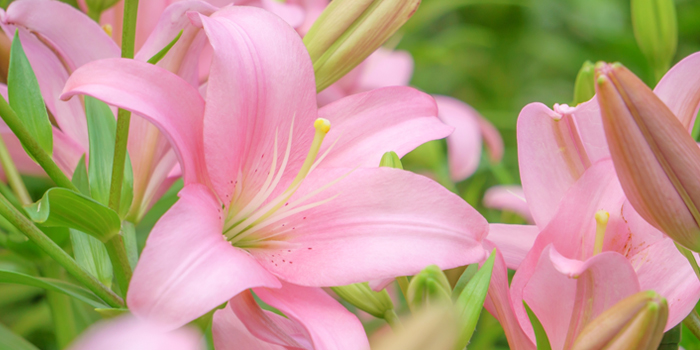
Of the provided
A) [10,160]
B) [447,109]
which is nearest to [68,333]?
[10,160]

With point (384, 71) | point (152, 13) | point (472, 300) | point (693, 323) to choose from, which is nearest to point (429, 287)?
point (472, 300)

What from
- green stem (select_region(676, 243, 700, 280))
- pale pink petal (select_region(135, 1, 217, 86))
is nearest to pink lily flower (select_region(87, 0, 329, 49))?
pale pink petal (select_region(135, 1, 217, 86))

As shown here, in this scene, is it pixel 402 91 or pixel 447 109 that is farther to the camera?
pixel 447 109

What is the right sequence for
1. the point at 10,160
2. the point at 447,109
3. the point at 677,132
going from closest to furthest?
the point at 677,132
the point at 10,160
the point at 447,109

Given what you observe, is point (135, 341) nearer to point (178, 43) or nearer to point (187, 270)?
point (187, 270)

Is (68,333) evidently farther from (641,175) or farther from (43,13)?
(641,175)

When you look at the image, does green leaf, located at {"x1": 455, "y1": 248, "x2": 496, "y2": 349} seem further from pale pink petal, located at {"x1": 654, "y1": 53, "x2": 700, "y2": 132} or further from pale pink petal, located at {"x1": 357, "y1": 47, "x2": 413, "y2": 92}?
pale pink petal, located at {"x1": 357, "y1": 47, "x2": 413, "y2": 92}
